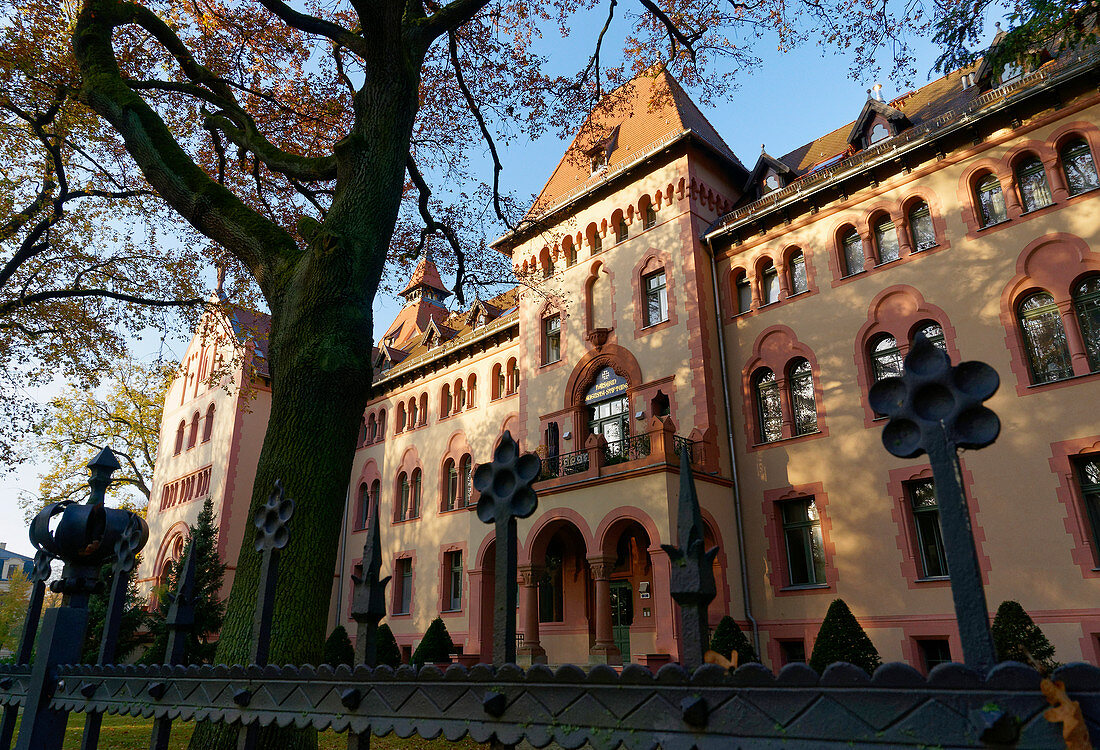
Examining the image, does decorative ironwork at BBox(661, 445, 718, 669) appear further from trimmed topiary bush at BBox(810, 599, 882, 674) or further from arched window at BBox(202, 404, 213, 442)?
arched window at BBox(202, 404, 213, 442)

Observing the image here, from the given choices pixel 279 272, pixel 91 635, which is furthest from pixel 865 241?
pixel 91 635

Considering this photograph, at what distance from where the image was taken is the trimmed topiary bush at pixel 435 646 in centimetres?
1992

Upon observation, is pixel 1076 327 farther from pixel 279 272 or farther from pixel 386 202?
pixel 279 272

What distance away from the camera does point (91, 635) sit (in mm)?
22500

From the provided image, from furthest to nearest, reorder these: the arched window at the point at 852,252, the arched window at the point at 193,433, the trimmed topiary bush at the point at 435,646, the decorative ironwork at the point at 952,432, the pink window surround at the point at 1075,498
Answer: the arched window at the point at 193,433 → the trimmed topiary bush at the point at 435,646 → the arched window at the point at 852,252 → the pink window surround at the point at 1075,498 → the decorative ironwork at the point at 952,432

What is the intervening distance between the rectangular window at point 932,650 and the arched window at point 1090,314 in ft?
20.4

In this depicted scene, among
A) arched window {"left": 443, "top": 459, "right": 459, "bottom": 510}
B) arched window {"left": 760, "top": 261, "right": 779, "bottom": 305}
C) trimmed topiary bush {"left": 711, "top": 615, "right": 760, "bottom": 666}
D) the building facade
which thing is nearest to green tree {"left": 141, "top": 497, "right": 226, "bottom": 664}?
the building facade

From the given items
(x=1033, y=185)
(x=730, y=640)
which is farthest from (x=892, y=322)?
(x=730, y=640)

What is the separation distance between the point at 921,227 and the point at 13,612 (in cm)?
5306

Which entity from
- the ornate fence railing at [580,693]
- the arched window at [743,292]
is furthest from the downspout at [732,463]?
the ornate fence railing at [580,693]

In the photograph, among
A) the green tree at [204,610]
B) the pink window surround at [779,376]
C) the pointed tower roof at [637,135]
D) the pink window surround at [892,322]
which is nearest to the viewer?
the pink window surround at [892,322]

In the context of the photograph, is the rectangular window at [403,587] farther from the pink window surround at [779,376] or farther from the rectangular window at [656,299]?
the pink window surround at [779,376]

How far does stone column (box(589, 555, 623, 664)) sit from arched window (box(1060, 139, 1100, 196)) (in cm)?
1300

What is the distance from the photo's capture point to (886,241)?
16.8 metres
